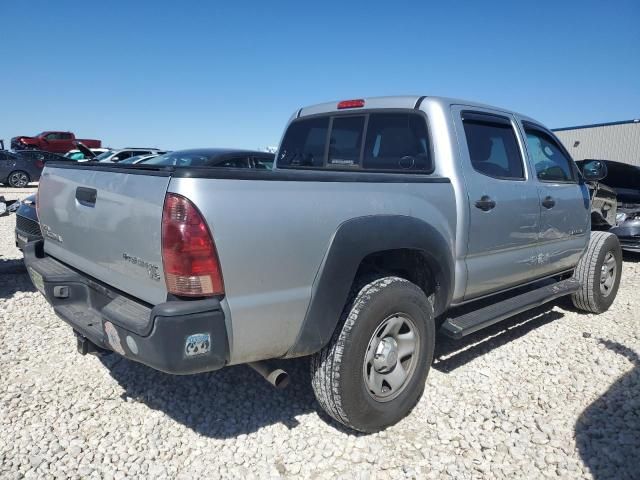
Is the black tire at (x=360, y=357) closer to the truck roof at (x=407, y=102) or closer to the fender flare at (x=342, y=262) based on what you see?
the fender flare at (x=342, y=262)

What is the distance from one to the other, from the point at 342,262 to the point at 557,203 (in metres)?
2.49

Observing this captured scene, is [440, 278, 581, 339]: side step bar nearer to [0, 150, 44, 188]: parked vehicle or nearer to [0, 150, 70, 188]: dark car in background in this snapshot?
[0, 150, 70, 188]: dark car in background

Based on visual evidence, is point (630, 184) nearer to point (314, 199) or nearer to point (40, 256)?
point (314, 199)

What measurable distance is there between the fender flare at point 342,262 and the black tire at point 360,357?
0.12m

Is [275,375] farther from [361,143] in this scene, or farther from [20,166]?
[20,166]

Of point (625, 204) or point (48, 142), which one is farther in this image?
point (48, 142)

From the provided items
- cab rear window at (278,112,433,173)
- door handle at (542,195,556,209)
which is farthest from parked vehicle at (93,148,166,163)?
door handle at (542,195,556,209)

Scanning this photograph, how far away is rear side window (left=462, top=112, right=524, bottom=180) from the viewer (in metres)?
3.25

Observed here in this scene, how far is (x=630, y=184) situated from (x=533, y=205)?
6497 millimetres

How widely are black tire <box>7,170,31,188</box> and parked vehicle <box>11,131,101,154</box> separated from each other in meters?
8.33

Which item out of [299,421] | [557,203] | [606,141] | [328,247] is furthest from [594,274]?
[606,141]

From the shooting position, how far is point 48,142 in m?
26.5

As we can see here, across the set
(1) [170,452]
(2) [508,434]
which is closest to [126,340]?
(1) [170,452]

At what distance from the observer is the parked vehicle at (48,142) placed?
2623 centimetres
